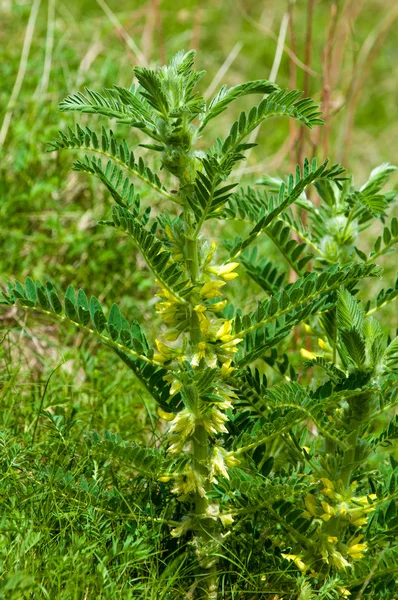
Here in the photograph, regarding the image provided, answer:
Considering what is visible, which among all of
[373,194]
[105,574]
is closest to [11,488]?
[105,574]

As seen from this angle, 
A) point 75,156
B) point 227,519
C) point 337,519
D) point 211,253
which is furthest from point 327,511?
point 75,156

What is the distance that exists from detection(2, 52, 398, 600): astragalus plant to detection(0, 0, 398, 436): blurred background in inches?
22.1

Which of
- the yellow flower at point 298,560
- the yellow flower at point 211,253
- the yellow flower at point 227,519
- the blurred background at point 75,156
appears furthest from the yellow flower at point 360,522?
the blurred background at point 75,156

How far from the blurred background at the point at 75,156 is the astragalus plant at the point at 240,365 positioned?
1.84 ft

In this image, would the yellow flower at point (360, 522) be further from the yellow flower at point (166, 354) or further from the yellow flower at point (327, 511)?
the yellow flower at point (166, 354)

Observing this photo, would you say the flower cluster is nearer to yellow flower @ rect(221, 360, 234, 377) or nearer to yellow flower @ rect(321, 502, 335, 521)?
yellow flower @ rect(321, 502, 335, 521)

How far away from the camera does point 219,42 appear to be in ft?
18.5

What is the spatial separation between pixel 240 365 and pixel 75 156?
6.23ft

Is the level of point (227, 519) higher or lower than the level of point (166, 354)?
lower

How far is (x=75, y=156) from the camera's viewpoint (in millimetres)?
3369

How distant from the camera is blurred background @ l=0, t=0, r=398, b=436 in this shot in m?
2.66

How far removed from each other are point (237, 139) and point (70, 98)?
0.34 m

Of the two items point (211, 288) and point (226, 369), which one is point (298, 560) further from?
point (211, 288)

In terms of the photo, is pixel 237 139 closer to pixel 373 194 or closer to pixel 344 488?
pixel 373 194
